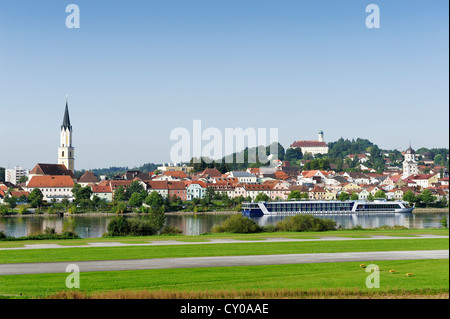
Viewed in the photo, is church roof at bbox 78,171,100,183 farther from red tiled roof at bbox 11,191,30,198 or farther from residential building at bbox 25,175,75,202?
red tiled roof at bbox 11,191,30,198

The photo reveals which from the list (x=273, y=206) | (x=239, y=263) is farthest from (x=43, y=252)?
(x=273, y=206)

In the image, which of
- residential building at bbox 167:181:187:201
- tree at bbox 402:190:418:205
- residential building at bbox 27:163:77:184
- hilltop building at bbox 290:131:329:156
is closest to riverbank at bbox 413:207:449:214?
tree at bbox 402:190:418:205

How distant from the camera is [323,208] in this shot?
5197cm

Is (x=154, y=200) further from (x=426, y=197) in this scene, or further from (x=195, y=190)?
(x=426, y=197)

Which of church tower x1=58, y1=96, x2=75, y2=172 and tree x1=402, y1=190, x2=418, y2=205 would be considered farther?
church tower x1=58, y1=96, x2=75, y2=172

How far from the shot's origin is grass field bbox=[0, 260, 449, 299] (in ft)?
31.0

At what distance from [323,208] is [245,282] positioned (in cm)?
4214

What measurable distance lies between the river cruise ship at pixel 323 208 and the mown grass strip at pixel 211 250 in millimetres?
32258

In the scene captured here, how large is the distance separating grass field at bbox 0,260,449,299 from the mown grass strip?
A: 2.56 m

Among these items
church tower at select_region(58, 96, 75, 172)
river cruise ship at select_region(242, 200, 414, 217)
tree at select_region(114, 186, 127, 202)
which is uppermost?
church tower at select_region(58, 96, 75, 172)

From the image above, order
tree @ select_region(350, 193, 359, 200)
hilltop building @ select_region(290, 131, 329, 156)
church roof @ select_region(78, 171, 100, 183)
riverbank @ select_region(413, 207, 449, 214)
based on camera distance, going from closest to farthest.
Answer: riverbank @ select_region(413, 207, 449, 214), tree @ select_region(350, 193, 359, 200), church roof @ select_region(78, 171, 100, 183), hilltop building @ select_region(290, 131, 329, 156)

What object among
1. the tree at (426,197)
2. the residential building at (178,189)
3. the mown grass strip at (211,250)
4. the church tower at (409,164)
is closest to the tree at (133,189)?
the residential building at (178,189)

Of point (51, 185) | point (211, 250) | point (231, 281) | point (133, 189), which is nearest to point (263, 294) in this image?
point (231, 281)
